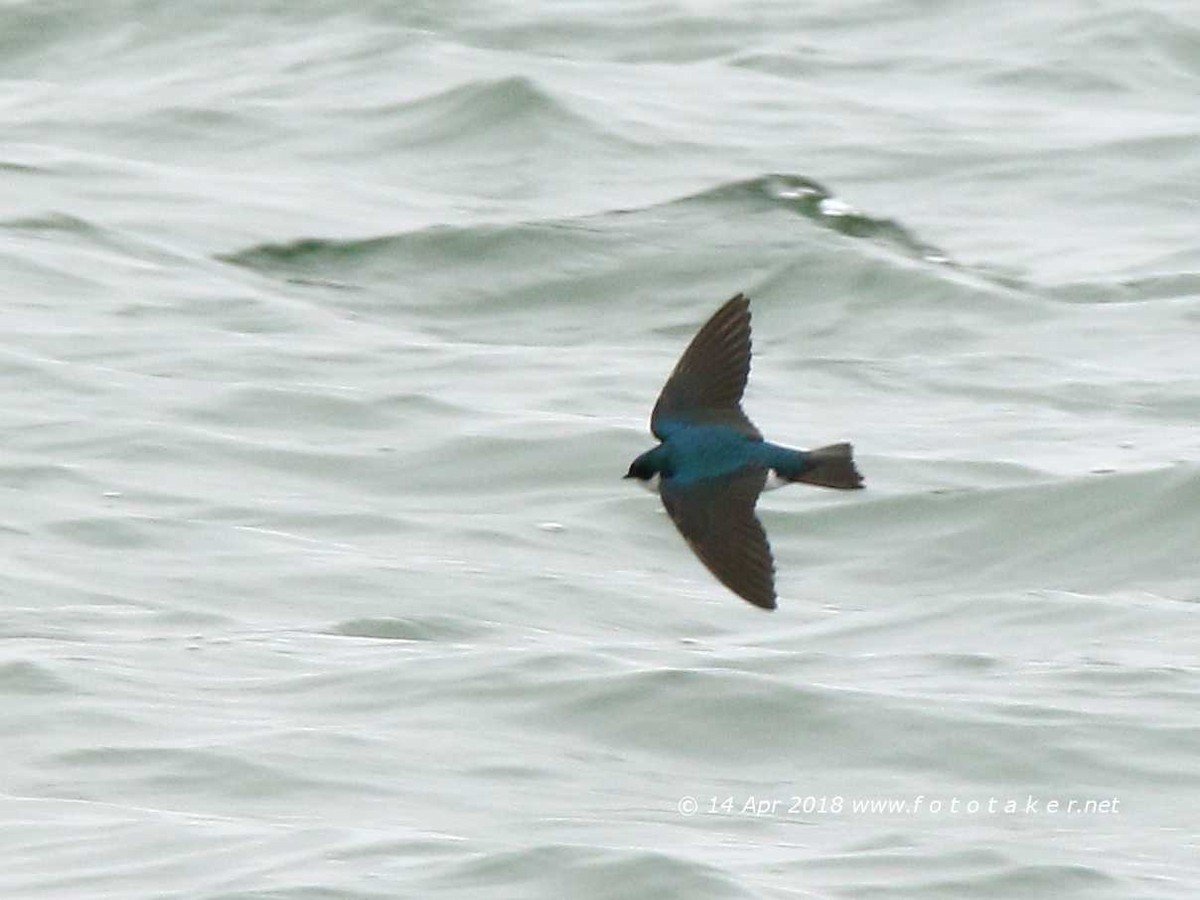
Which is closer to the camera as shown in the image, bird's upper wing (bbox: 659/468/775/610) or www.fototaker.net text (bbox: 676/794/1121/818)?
bird's upper wing (bbox: 659/468/775/610)

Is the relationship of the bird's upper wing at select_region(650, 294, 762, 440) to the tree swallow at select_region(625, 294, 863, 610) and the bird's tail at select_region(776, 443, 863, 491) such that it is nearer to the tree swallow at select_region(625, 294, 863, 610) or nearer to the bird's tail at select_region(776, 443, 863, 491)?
the tree swallow at select_region(625, 294, 863, 610)

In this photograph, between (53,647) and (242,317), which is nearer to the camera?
(53,647)

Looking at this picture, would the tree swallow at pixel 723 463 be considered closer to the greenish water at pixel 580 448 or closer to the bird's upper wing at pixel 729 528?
the bird's upper wing at pixel 729 528

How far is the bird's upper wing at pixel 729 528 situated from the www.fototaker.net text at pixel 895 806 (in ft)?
2.04

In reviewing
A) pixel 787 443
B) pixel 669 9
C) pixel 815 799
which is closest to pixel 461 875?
pixel 815 799

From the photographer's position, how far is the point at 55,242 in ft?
37.8

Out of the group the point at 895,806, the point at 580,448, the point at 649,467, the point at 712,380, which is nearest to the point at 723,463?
the point at 649,467

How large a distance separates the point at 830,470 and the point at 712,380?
1.89 feet

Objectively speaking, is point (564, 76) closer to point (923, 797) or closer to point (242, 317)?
point (242, 317)

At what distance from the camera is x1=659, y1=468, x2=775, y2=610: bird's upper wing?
231 inches

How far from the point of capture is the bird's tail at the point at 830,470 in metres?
6.00

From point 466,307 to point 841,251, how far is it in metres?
1.48

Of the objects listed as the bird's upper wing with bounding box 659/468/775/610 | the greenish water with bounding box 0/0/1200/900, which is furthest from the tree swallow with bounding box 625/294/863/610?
the greenish water with bounding box 0/0/1200/900

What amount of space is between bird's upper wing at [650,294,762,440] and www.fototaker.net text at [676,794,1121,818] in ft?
2.54
